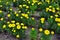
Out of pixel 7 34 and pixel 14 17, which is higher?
pixel 14 17

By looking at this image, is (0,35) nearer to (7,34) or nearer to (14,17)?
(7,34)

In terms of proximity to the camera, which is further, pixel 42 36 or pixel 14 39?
pixel 14 39

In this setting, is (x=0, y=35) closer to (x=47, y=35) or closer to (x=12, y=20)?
(x=12, y=20)

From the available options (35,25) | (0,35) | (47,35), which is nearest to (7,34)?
(0,35)

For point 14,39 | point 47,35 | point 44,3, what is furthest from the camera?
point 44,3

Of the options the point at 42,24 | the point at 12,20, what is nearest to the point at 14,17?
the point at 12,20

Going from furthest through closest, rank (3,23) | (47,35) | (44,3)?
1. (44,3)
2. (3,23)
3. (47,35)

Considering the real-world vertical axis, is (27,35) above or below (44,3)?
A: below

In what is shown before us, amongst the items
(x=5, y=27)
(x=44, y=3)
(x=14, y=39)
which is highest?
(x=44, y=3)

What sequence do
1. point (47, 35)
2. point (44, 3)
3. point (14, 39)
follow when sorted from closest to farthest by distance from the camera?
point (47, 35)
point (14, 39)
point (44, 3)
